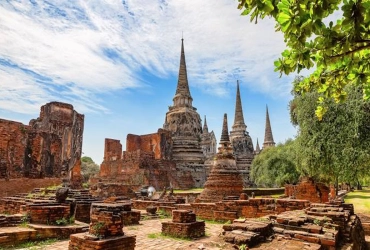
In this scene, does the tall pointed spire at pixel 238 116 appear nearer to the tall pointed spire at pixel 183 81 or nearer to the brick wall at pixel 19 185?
the tall pointed spire at pixel 183 81

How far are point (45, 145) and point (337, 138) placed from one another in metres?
16.9

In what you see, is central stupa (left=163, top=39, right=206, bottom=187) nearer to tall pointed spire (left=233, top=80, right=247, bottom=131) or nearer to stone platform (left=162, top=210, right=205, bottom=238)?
tall pointed spire (left=233, top=80, right=247, bottom=131)

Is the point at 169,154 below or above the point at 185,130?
below

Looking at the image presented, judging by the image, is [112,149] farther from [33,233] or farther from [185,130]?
[33,233]

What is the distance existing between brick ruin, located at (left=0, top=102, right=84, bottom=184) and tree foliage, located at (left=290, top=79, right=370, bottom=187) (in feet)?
46.4

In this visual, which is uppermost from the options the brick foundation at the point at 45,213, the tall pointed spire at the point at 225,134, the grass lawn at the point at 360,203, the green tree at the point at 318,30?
the tall pointed spire at the point at 225,134

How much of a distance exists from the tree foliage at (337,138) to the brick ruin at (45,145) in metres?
14.1

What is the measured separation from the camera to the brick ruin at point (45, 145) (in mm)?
16531

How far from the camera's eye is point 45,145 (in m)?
18.6

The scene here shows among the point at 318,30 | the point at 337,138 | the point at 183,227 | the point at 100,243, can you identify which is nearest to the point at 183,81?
the point at 337,138

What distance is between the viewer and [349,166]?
1064 centimetres

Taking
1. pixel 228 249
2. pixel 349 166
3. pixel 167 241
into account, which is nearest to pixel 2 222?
pixel 167 241

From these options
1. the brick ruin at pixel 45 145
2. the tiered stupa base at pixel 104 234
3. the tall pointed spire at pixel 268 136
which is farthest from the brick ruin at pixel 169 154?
the tiered stupa base at pixel 104 234

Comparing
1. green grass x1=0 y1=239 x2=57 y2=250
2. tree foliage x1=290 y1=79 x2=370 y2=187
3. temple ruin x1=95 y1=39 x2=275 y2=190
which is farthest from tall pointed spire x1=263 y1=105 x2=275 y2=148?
green grass x1=0 y1=239 x2=57 y2=250
